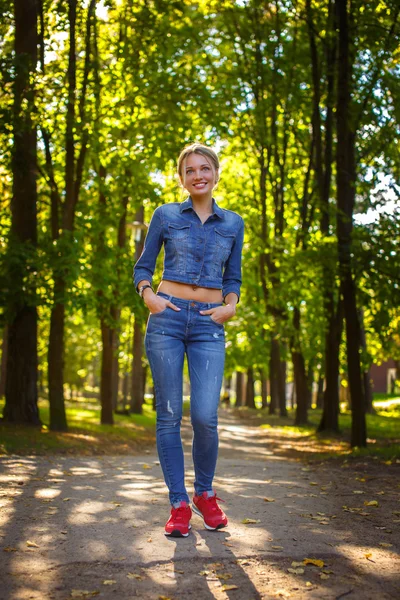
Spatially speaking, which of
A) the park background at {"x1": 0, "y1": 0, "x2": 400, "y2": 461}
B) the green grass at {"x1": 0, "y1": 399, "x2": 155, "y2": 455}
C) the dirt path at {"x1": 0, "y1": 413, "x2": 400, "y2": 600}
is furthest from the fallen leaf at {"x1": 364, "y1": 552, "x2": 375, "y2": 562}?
the park background at {"x1": 0, "y1": 0, "x2": 400, "y2": 461}

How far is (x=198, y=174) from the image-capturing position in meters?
5.01

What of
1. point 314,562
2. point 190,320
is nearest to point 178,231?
point 190,320

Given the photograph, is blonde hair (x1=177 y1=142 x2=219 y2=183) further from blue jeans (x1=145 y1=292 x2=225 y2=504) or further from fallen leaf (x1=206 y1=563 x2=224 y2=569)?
fallen leaf (x1=206 y1=563 x2=224 y2=569)

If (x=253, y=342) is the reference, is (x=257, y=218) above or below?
above

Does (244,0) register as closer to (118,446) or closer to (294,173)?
(294,173)

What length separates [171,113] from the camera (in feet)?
53.4

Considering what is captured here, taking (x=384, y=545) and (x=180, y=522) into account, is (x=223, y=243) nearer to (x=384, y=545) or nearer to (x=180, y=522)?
(x=180, y=522)

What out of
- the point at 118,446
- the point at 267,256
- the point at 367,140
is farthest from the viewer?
the point at 267,256

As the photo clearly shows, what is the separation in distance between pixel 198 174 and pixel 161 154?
11641 millimetres

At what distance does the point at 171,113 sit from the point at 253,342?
47.6 ft

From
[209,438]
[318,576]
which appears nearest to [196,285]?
[209,438]

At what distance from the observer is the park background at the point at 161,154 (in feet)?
41.3

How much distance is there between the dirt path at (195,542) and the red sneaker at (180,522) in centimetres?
9

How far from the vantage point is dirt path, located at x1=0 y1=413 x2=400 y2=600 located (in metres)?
3.67
